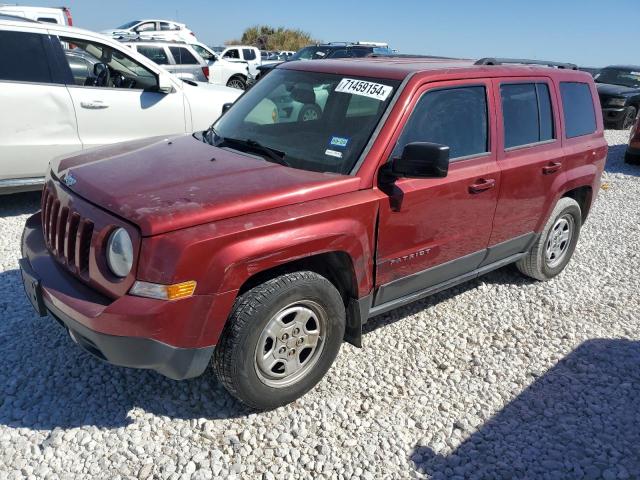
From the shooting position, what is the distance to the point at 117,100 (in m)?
5.97

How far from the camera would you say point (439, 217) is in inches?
135

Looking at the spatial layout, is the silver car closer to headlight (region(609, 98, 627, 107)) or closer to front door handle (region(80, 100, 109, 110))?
front door handle (region(80, 100, 109, 110))

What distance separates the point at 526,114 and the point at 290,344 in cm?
253

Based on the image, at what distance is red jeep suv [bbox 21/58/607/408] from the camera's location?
2.48 m

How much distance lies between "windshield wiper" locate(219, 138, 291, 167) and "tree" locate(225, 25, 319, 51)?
137 feet

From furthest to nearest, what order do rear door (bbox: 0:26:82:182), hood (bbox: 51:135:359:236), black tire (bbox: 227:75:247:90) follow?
1. black tire (bbox: 227:75:247:90)
2. rear door (bbox: 0:26:82:182)
3. hood (bbox: 51:135:359:236)

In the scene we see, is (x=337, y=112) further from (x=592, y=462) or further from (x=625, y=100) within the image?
(x=625, y=100)

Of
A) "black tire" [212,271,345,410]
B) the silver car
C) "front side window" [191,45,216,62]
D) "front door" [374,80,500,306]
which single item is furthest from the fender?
"front side window" [191,45,216,62]

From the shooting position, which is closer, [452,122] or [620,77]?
[452,122]

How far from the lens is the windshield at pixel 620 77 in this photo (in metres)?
15.0

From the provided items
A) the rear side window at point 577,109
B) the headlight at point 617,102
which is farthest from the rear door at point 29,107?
the headlight at point 617,102

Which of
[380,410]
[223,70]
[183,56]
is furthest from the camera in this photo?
[223,70]

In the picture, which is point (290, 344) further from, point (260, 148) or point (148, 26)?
point (148, 26)

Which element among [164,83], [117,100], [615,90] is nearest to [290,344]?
[117,100]
